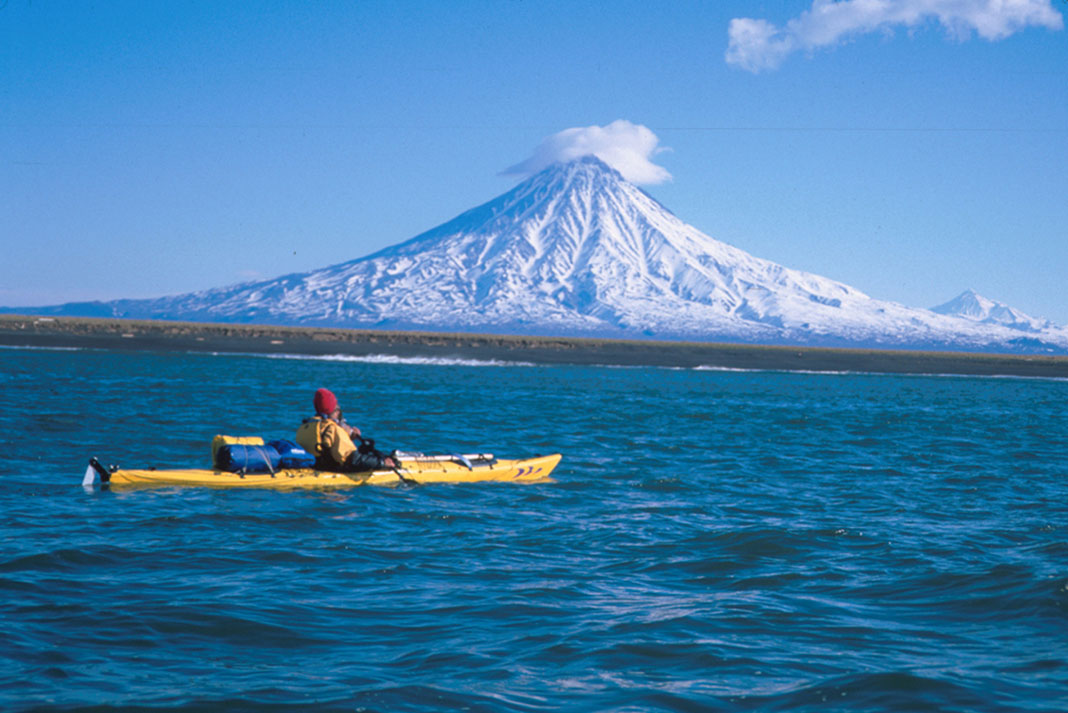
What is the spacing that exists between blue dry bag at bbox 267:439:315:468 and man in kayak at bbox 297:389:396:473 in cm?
11

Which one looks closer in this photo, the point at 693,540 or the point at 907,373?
the point at 693,540

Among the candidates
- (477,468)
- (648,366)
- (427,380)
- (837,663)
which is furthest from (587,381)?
(837,663)

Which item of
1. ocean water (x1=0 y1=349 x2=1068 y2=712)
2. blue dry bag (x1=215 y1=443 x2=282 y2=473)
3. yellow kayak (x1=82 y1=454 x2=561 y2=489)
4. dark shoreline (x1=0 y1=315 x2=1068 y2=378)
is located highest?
dark shoreline (x1=0 y1=315 x2=1068 y2=378)

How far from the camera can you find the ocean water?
707cm

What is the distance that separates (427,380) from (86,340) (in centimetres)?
4428

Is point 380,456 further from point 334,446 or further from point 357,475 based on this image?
point 334,446

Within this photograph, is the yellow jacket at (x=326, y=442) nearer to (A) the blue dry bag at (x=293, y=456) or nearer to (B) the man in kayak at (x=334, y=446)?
(B) the man in kayak at (x=334, y=446)

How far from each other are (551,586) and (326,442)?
6.98 metres

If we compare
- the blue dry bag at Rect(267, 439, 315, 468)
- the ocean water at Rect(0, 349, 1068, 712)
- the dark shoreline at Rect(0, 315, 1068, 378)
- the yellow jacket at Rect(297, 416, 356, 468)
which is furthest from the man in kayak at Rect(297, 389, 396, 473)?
the dark shoreline at Rect(0, 315, 1068, 378)

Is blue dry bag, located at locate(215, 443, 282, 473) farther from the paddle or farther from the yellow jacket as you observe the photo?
the paddle

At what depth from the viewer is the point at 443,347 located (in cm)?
10931

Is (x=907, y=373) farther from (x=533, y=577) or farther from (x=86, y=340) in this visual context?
(x=533, y=577)

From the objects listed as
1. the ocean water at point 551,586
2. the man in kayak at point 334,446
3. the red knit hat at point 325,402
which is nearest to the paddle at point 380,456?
the man in kayak at point 334,446

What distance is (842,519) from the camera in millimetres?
14133
